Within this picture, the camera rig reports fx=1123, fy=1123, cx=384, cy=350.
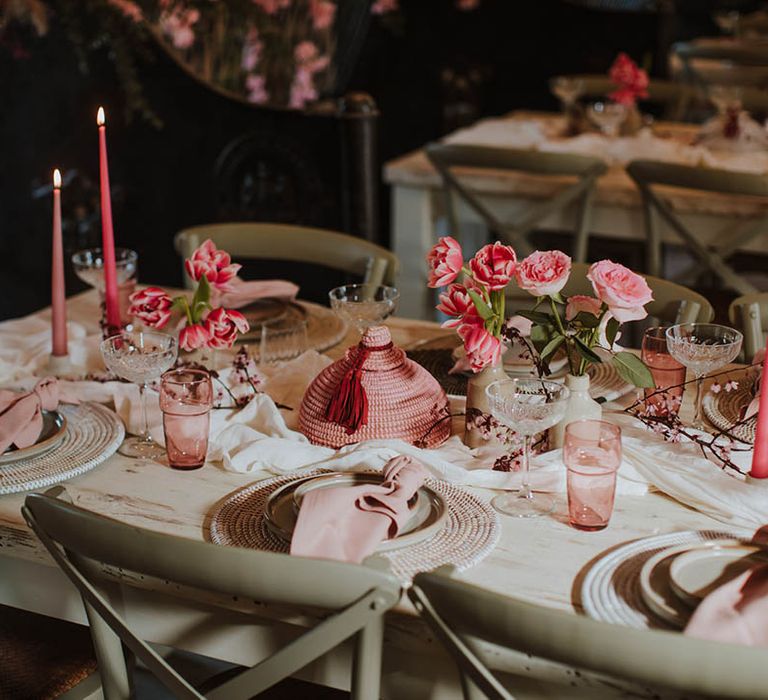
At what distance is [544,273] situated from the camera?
54.9 inches

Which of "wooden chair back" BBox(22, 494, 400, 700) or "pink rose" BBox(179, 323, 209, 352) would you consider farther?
"pink rose" BBox(179, 323, 209, 352)

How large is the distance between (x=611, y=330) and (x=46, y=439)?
0.78m

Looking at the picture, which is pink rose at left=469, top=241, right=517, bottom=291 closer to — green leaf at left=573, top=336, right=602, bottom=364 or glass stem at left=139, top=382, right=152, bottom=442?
green leaf at left=573, top=336, right=602, bottom=364

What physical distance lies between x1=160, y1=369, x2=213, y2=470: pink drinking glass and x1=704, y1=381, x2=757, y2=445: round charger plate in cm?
71

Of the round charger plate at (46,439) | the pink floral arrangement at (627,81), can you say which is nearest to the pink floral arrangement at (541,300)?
the round charger plate at (46,439)

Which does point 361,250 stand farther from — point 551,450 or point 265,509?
point 265,509

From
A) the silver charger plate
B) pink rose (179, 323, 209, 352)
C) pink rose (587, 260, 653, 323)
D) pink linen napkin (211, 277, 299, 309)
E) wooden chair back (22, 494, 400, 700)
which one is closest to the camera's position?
wooden chair back (22, 494, 400, 700)

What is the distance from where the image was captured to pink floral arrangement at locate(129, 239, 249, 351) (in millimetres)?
1632

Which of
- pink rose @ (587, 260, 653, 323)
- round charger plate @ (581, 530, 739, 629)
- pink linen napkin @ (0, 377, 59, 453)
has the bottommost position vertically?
round charger plate @ (581, 530, 739, 629)

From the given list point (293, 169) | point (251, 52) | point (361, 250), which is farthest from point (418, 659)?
point (251, 52)

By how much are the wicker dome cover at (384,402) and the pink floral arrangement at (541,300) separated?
0.39 ft

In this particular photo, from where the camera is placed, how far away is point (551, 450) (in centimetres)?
152

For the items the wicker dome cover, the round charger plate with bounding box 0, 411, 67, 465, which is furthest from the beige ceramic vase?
the round charger plate with bounding box 0, 411, 67, 465

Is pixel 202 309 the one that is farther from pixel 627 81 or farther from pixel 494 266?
pixel 627 81
